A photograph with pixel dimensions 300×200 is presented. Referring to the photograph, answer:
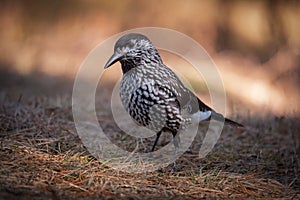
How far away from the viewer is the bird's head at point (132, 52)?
383cm

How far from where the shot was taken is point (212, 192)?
3.09 meters

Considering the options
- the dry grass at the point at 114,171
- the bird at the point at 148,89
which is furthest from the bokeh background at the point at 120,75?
the bird at the point at 148,89

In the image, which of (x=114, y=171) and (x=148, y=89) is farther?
(x=148, y=89)

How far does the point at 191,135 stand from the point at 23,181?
266 cm

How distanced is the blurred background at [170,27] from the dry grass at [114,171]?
288cm

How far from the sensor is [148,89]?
12.6 feet

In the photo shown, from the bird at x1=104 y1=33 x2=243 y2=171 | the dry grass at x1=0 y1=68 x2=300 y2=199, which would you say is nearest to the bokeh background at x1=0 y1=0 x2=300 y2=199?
the dry grass at x1=0 y1=68 x2=300 y2=199

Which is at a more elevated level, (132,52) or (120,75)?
(132,52)

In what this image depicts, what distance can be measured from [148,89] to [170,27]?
7.08 m

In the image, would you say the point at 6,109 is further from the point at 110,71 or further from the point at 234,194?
the point at 110,71

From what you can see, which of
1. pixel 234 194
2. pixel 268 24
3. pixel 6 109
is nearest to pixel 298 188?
pixel 234 194

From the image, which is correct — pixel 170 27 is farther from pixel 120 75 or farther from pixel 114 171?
pixel 114 171

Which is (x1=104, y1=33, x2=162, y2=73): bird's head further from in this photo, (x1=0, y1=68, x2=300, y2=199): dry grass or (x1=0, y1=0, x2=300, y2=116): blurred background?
(x1=0, y1=0, x2=300, y2=116): blurred background

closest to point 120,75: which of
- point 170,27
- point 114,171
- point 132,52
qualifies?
point 170,27
